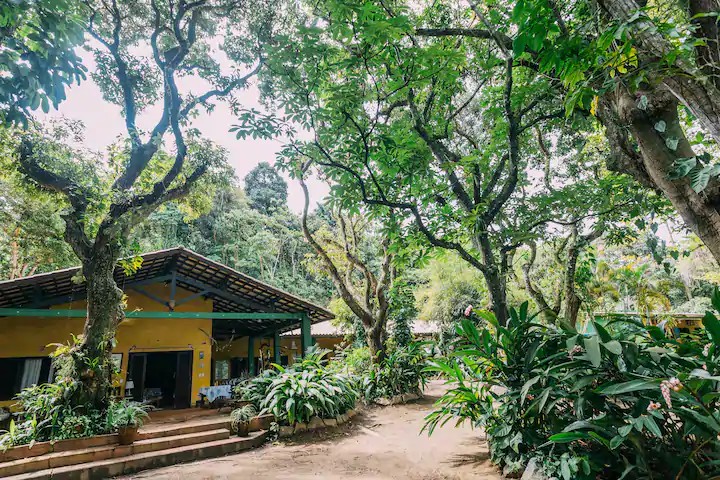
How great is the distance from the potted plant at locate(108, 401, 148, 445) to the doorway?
503cm

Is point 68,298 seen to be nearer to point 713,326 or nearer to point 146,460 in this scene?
point 146,460

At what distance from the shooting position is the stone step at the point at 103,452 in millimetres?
4781

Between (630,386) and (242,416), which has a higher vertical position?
(630,386)

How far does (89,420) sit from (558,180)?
10.9 m

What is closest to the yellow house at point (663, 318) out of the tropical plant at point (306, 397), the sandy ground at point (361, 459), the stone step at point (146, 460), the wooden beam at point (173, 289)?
the sandy ground at point (361, 459)

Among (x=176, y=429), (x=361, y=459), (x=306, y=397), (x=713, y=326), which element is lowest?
(x=361, y=459)

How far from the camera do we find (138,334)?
10734 millimetres

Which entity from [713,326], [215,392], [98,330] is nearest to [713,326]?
[713,326]

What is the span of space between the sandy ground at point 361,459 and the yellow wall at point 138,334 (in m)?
6.52

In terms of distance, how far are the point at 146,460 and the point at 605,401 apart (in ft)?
19.8

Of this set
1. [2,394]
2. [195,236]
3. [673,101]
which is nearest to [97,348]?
[2,394]

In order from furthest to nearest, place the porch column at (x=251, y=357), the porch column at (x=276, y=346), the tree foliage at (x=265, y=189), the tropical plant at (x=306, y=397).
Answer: the tree foliage at (x=265, y=189) < the porch column at (x=251, y=357) < the porch column at (x=276, y=346) < the tropical plant at (x=306, y=397)

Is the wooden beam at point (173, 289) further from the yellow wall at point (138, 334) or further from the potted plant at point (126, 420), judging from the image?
the potted plant at point (126, 420)

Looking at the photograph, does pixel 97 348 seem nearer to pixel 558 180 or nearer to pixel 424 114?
pixel 424 114
